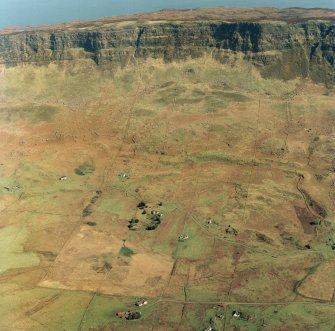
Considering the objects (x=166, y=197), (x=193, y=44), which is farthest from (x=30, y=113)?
(x=166, y=197)

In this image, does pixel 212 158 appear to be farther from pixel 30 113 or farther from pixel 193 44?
pixel 30 113

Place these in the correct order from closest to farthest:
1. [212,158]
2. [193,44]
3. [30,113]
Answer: [212,158], [30,113], [193,44]

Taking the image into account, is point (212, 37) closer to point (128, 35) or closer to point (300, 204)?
point (128, 35)

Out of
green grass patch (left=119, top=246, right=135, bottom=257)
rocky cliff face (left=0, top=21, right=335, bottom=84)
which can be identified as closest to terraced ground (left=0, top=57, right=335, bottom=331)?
green grass patch (left=119, top=246, right=135, bottom=257)

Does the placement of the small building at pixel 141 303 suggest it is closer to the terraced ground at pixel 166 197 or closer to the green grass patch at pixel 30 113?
the terraced ground at pixel 166 197

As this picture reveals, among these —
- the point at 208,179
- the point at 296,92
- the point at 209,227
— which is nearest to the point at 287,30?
the point at 296,92
